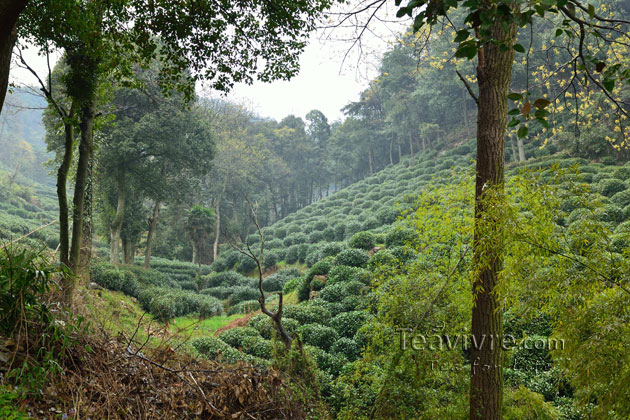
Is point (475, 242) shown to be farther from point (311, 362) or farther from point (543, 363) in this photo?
point (543, 363)

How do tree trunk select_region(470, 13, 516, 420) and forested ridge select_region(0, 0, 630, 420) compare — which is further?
tree trunk select_region(470, 13, 516, 420)

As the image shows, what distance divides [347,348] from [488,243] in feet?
16.2

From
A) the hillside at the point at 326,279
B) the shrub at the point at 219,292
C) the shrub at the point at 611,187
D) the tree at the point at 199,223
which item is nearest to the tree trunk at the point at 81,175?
the hillside at the point at 326,279

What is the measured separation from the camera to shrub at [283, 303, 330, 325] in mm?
8859

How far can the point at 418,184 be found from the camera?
26172 millimetres

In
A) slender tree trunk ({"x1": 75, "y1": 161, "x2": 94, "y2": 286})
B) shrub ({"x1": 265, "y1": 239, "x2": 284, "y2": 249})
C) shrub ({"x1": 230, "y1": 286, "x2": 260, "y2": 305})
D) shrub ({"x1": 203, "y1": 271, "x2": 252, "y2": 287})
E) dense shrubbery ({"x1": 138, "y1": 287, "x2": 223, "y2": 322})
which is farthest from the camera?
shrub ({"x1": 265, "y1": 239, "x2": 284, "y2": 249})

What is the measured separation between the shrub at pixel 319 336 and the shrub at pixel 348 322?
28 centimetres

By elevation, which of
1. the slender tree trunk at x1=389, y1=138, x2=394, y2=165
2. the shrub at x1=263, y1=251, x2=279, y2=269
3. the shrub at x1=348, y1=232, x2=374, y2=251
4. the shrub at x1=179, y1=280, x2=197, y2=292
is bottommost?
the shrub at x1=179, y1=280, x2=197, y2=292

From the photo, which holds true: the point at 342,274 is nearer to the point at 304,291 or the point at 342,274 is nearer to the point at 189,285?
the point at 304,291

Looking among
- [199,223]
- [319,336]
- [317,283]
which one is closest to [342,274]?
[317,283]

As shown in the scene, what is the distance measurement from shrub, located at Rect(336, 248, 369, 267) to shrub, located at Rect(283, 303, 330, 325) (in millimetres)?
2456

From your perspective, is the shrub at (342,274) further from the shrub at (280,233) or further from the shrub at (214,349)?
the shrub at (280,233)

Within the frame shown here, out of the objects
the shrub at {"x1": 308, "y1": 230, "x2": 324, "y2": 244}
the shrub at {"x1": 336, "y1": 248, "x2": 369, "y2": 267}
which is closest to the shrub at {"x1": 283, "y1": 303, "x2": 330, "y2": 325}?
the shrub at {"x1": 336, "y1": 248, "x2": 369, "y2": 267}

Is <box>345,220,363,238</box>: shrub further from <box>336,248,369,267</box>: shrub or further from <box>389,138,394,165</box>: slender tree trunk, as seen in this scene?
<box>389,138,394,165</box>: slender tree trunk
